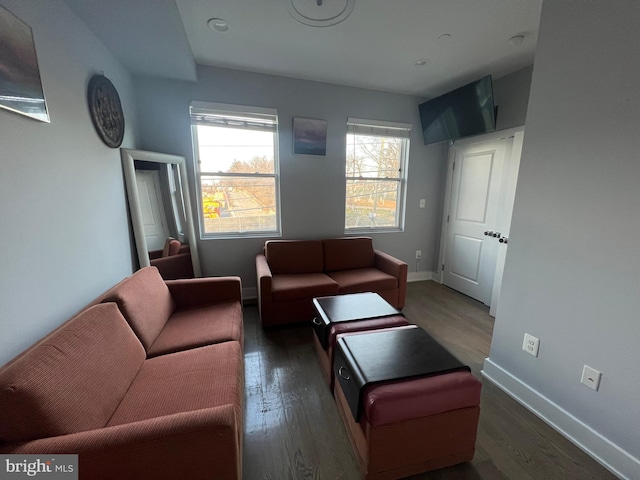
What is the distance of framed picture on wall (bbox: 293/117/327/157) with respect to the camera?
9.62 ft

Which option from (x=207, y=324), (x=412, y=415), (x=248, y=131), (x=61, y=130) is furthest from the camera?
(x=248, y=131)

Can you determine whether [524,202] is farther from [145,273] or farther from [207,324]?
[145,273]

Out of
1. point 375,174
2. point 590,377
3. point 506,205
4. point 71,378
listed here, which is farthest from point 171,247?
point 506,205

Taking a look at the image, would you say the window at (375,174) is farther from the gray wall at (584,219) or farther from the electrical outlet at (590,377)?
the electrical outlet at (590,377)

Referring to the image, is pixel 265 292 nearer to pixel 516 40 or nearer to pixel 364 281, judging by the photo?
pixel 364 281

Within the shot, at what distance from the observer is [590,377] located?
1.30 meters

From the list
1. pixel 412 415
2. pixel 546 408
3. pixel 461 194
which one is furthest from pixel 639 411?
pixel 461 194

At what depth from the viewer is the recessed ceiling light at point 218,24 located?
190 cm

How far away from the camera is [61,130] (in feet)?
4.56

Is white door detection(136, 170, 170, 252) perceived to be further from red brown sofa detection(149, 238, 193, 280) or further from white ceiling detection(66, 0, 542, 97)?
white ceiling detection(66, 0, 542, 97)

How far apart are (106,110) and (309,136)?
187cm

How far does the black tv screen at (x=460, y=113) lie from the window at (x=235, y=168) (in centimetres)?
198

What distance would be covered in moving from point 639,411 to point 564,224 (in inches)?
35.9

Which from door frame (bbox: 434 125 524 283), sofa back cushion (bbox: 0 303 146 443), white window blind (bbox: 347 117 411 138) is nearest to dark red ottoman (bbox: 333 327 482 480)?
sofa back cushion (bbox: 0 303 146 443)
